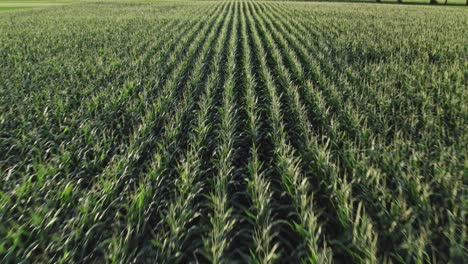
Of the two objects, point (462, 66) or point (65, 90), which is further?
point (462, 66)

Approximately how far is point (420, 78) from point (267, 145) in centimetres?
597

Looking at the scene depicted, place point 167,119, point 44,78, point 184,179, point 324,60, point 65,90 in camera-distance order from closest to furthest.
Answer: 1. point 184,179
2. point 167,119
3. point 65,90
4. point 44,78
5. point 324,60

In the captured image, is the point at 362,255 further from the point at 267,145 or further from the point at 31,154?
the point at 31,154

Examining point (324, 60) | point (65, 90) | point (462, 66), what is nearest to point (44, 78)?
point (65, 90)

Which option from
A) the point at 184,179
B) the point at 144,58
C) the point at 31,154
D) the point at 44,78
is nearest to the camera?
the point at 184,179

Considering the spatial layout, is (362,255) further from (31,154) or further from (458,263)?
(31,154)

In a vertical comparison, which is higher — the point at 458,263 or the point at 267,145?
the point at 458,263

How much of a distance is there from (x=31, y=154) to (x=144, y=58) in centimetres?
764

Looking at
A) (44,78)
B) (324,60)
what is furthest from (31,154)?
(324,60)

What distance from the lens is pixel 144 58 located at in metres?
12.0

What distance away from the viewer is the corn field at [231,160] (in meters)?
3.17

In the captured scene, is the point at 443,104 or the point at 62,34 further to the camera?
the point at 62,34

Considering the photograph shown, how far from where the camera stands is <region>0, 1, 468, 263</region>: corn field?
317 cm

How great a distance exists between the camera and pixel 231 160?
16.3ft
